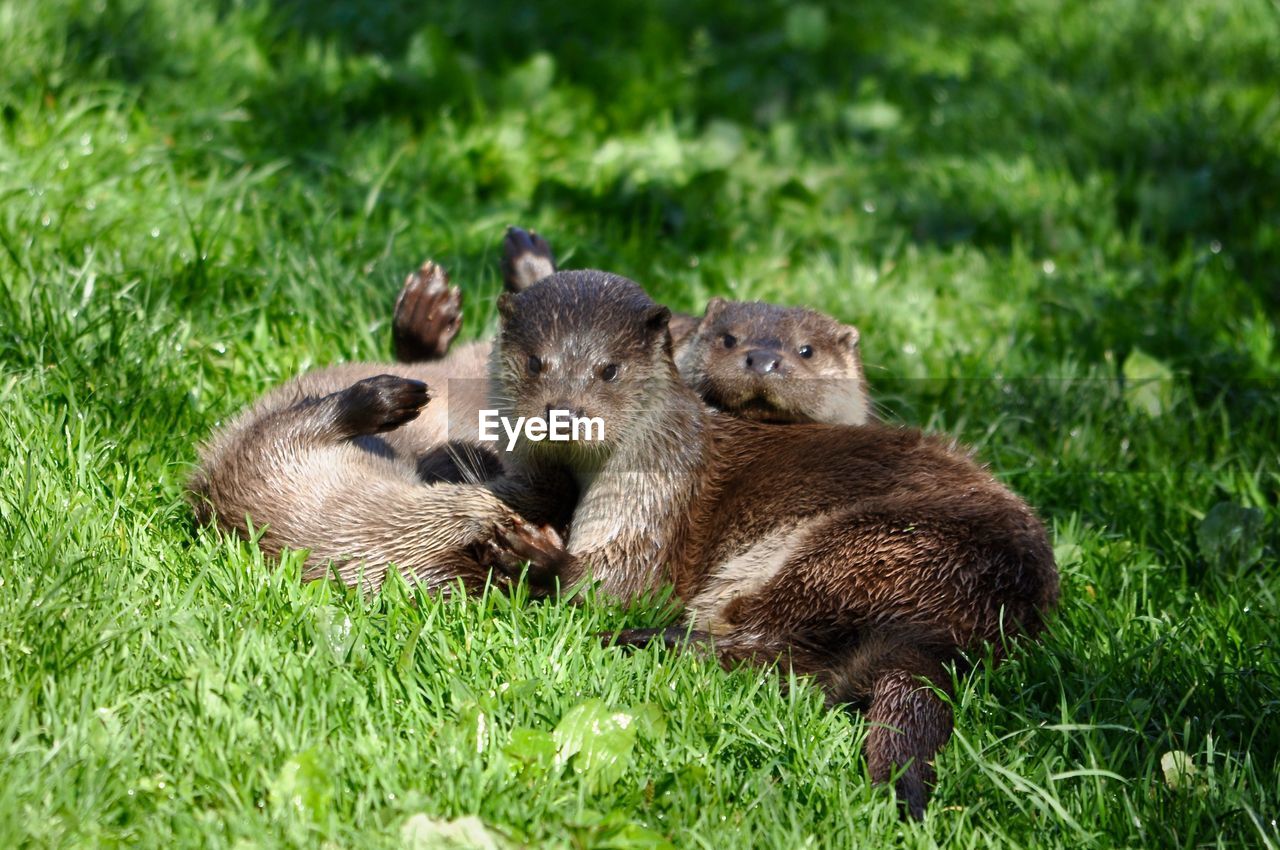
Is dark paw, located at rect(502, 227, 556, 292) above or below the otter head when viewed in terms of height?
below

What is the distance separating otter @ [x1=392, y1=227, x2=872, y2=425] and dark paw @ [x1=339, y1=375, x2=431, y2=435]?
0.66 m

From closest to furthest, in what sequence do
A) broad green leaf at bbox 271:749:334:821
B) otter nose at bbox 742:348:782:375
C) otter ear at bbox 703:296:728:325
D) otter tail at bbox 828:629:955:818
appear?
broad green leaf at bbox 271:749:334:821, otter tail at bbox 828:629:955:818, otter nose at bbox 742:348:782:375, otter ear at bbox 703:296:728:325

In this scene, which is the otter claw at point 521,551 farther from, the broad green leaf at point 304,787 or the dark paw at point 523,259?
the dark paw at point 523,259

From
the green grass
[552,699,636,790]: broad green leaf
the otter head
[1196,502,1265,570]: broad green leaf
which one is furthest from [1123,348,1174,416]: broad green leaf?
[552,699,636,790]: broad green leaf

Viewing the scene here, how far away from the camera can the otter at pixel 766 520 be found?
3375mm

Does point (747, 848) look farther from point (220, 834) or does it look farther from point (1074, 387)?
point (1074, 387)

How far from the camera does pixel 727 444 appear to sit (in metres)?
4.01

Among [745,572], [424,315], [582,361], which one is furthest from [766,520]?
[424,315]

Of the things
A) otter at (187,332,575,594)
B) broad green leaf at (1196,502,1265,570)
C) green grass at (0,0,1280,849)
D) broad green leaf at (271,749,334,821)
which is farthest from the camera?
broad green leaf at (1196,502,1265,570)

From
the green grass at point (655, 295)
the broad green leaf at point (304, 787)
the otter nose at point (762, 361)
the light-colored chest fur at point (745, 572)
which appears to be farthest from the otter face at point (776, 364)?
the broad green leaf at point (304, 787)

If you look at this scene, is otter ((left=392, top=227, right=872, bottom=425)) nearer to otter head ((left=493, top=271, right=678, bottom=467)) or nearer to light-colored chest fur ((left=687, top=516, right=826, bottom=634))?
otter head ((left=493, top=271, right=678, bottom=467))

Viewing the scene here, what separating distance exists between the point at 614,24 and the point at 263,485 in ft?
15.5

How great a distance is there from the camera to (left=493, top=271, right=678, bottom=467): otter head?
141 inches

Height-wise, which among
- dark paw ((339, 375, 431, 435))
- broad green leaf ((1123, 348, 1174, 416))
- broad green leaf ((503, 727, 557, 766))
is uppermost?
dark paw ((339, 375, 431, 435))
